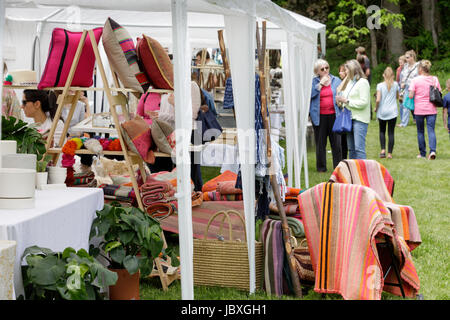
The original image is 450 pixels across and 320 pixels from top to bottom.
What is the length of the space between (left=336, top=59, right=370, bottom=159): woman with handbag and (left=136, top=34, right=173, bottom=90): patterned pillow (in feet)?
15.3

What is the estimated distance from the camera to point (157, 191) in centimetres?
482

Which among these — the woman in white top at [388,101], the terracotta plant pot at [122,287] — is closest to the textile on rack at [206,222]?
the terracotta plant pot at [122,287]

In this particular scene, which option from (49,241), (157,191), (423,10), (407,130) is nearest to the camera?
Result: (49,241)

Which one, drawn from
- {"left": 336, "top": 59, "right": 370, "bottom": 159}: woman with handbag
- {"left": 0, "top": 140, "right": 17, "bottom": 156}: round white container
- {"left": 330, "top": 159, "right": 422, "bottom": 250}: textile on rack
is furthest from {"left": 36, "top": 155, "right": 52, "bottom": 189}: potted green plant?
{"left": 336, "top": 59, "right": 370, "bottom": 159}: woman with handbag

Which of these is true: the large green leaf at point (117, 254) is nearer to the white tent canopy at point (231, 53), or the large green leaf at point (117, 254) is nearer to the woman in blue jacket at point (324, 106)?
the white tent canopy at point (231, 53)

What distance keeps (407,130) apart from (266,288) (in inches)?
384

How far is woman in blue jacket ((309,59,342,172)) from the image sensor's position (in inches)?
364

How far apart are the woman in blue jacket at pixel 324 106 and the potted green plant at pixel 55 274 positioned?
22.4 ft

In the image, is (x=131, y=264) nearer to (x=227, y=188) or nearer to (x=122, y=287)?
(x=122, y=287)

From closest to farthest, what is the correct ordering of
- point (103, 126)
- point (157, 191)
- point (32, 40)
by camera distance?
point (157, 191)
point (103, 126)
point (32, 40)

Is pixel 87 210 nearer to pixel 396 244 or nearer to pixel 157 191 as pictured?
pixel 157 191

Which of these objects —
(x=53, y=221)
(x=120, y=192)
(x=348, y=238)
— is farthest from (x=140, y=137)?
(x=348, y=238)

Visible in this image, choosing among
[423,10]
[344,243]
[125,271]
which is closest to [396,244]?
[344,243]

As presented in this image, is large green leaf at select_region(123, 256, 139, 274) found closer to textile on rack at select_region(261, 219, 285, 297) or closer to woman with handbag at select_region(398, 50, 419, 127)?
textile on rack at select_region(261, 219, 285, 297)
